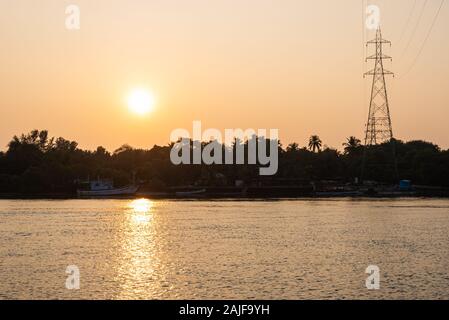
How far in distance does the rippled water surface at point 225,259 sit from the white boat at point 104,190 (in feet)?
321

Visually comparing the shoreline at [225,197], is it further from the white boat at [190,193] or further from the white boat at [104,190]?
the white boat at [104,190]

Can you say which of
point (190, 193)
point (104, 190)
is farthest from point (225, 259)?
point (104, 190)

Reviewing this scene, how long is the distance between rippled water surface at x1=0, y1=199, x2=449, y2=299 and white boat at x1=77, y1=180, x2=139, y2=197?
3857 inches

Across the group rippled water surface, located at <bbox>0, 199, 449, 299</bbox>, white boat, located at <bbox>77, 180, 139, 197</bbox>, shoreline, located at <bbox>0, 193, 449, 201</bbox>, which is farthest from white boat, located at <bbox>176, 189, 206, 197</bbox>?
rippled water surface, located at <bbox>0, 199, 449, 299</bbox>

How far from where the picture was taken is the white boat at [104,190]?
598 ft

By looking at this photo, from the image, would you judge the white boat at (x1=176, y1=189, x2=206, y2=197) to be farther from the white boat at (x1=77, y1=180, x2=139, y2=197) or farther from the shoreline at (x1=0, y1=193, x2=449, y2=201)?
the white boat at (x1=77, y1=180, x2=139, y2=197)

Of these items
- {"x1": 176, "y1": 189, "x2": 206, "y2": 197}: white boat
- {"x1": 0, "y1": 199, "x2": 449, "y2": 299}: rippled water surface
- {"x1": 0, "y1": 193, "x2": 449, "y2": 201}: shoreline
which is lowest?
{"x1": 0, "y1": 199, "x2": 449, "y2": 299}: rippled water surface

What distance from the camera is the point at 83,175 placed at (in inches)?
7726

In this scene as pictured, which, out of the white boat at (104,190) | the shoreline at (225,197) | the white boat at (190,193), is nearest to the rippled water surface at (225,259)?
the shoreline at (225,197)

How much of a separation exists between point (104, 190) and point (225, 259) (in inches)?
5528

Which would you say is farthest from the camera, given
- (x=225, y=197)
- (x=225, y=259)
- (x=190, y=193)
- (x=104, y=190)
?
(x=104, y=190)

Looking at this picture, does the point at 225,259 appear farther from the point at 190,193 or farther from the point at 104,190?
the point at 104,190

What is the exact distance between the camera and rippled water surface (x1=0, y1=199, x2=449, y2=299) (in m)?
37.2

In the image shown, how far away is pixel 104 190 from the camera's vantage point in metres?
186
